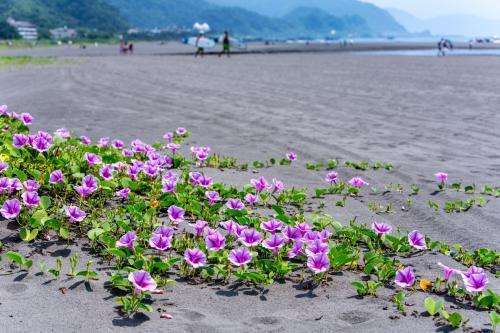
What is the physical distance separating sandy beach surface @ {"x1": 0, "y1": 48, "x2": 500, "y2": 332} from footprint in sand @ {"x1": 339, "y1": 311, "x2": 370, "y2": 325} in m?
0.02

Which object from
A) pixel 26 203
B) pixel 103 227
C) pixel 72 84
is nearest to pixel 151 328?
pixel 103 227

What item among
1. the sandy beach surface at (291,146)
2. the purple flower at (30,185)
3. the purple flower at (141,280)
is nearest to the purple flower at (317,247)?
the sandy beach surface at (291,146)

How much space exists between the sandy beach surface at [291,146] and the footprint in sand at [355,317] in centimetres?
2

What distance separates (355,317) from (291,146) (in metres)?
7.20

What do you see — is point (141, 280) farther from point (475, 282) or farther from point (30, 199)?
point (475, 282)

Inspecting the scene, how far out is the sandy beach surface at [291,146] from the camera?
13.7 feet

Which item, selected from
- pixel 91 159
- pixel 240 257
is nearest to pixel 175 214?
pixel 240 257

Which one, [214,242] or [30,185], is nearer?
[214,242]

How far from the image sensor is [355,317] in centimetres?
422

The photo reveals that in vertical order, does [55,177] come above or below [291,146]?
above

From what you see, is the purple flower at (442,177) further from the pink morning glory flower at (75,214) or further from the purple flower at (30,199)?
the purple flower at (30,199)

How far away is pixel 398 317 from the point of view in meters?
4.21

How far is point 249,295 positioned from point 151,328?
94 cm

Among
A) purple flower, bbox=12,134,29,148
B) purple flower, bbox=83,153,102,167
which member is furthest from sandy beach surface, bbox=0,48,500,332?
purple flower, bbox=12,134,29,148
